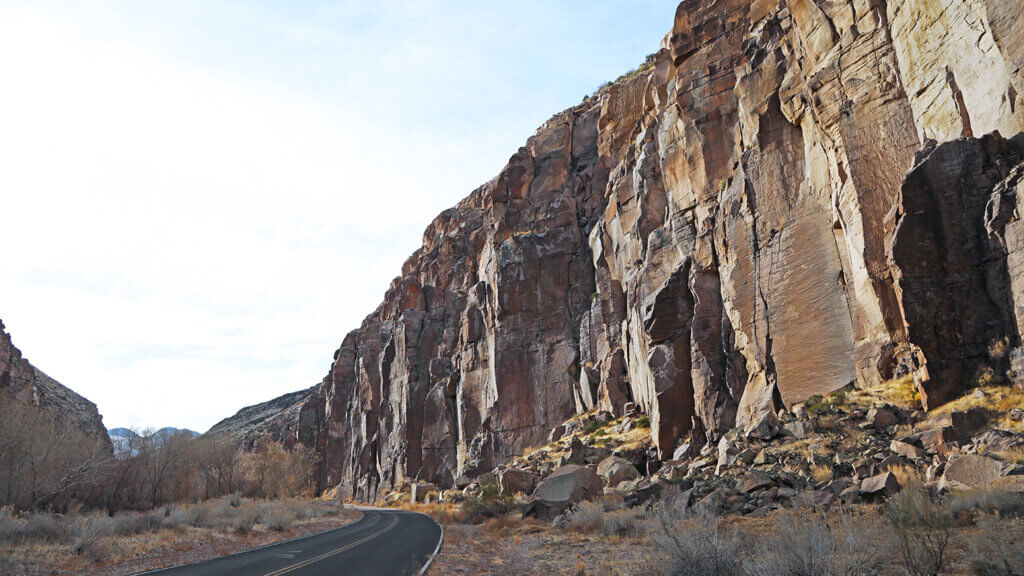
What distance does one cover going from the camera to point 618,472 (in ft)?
98.2

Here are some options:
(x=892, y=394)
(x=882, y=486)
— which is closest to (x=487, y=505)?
(x=892, y=394)

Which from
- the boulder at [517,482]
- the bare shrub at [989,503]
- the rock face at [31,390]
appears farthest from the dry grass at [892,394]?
the rock face at [31,390]

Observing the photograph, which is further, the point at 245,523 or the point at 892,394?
the point at 245,523

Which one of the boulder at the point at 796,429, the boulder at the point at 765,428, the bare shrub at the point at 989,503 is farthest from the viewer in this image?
the boulder at the point at 765,428

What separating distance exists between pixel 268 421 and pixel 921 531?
14062 cm

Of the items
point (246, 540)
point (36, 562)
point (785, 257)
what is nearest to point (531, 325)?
point (785, 257)

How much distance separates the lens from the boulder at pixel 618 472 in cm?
2967

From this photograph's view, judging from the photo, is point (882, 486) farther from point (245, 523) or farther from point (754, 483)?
point (245, 523)

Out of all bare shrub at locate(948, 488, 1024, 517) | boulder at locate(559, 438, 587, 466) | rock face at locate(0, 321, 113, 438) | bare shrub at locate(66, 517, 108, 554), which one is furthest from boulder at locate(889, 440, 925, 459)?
rock face at locate(0, 321, 113, 438)

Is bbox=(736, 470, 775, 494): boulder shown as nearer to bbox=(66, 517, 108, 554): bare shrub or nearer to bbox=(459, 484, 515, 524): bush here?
bbox=(459, 484, 515, 524): bush

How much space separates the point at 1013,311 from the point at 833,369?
717cm

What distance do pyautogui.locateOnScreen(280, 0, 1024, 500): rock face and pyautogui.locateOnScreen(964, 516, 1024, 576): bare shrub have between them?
41.2 feet

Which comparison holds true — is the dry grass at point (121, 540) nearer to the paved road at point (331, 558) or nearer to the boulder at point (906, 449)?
the paved road at point (331, 558)

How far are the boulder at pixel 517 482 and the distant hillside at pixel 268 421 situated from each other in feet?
248
